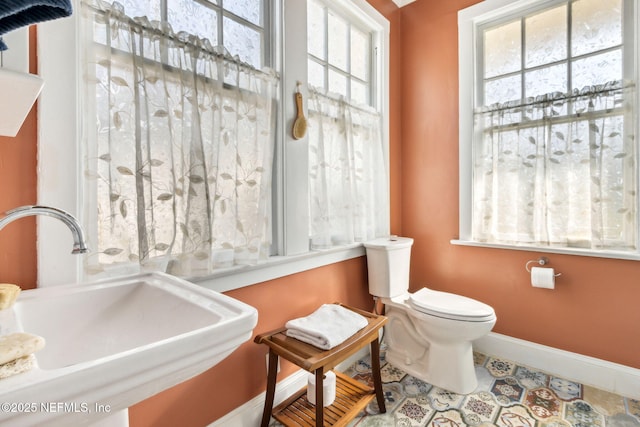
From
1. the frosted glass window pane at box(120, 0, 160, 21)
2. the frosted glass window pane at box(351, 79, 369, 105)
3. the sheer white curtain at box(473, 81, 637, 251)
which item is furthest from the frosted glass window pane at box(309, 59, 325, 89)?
the sheer white curtain at box(473, 81, 637, 251)

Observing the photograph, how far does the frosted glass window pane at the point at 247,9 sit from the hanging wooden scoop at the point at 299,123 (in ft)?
1.34

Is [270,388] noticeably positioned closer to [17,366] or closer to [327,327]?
[327,327]

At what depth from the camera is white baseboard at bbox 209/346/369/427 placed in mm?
1313

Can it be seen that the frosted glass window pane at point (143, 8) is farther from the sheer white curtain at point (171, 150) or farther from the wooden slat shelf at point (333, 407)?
the wooden slat shelf at point (333, 407)

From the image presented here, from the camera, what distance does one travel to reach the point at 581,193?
5.74ft

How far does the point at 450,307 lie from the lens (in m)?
1.70

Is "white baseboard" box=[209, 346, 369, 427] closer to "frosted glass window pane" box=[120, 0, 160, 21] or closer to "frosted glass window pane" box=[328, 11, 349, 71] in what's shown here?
"frosted glass window pane" box=[120, 0, 160, 21]

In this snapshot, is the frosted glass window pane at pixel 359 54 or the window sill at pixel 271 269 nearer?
the window sill at pixel 271 269

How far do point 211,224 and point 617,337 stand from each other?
226cm

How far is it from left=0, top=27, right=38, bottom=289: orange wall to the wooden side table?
2.81 ft

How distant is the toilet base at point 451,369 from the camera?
1.68 metres

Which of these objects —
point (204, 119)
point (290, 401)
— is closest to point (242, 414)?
point (290, 401)

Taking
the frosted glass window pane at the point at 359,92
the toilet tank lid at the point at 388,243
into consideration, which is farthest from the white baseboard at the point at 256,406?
the frosted glass window pane at the point at 359,92

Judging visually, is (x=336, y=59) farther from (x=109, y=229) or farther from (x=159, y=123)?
(x=109, y=229)
